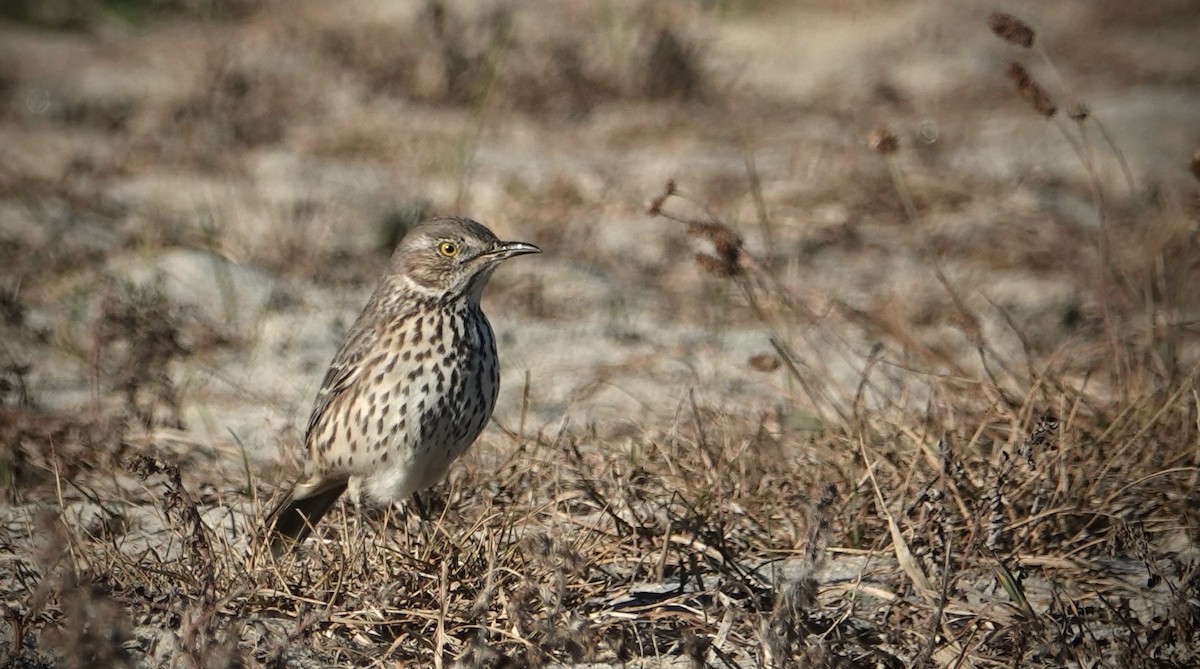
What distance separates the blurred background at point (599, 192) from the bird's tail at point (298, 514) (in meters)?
0.71

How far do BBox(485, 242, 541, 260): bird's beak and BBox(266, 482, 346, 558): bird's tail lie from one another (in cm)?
86

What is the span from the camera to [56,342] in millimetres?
6676

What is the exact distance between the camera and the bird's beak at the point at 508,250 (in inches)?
191

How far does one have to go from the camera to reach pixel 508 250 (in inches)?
193

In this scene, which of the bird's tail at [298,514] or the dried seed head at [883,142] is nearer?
the bird's tail at [298,514]

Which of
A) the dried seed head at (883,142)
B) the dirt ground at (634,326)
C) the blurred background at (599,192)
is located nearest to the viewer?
the dirt ground at (634,326)

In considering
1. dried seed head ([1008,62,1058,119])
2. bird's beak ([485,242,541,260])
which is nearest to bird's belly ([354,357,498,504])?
bird's beak ([485,242,541,260])

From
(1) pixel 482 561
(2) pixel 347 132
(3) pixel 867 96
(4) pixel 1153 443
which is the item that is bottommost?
(3) pixel 867 96

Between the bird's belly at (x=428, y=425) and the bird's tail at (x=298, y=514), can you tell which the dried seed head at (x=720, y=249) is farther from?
the bird's tail at (x=298, y=514)

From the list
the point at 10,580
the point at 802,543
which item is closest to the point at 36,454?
the point at 10,580

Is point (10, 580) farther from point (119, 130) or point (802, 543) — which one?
point (119, 130)

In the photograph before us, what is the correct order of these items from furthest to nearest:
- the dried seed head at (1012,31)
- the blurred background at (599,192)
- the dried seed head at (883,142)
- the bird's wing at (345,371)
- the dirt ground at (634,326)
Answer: the blurred background at (599,192)
the bird's wing at (345,371)
the dried seed head at (883,142)
the dried seed head at (1012,31)
the dirt ground at (634,326)

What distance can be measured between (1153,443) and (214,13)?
29.3 feet

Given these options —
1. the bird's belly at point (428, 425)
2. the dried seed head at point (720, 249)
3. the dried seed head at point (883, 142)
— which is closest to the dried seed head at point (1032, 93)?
the dried seed head at point (883, 142)
